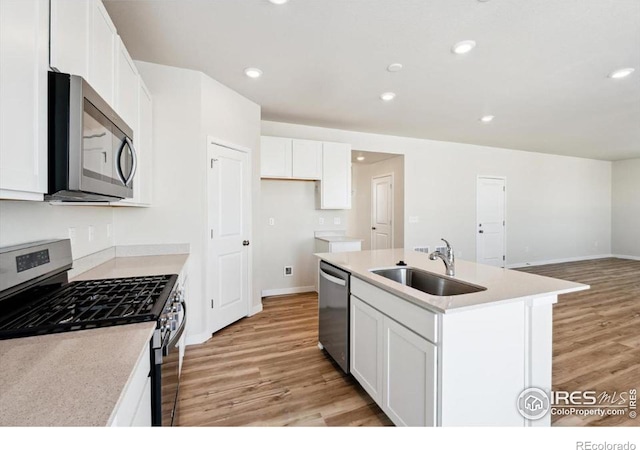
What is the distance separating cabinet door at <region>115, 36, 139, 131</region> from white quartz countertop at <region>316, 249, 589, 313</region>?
1792 mm

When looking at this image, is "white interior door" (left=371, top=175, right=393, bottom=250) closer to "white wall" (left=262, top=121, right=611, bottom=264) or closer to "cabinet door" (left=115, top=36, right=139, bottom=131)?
"white wall" (left=262, top=121, right=611, bottom=264)

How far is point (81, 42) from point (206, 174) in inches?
67.0

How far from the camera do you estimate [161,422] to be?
113 centimetres

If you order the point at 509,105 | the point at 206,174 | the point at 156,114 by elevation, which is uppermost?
the point at 509,105

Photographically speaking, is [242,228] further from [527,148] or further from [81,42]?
[527,148]

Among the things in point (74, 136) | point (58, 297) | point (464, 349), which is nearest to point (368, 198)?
point (464, 349)

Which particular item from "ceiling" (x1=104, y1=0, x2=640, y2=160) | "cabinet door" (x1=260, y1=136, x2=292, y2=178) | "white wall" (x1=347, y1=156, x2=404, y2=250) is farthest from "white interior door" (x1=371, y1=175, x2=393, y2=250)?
"cabinet door" (x1=260, y1=136, x2=292, y2=178)

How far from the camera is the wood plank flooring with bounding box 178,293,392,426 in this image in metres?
1.84

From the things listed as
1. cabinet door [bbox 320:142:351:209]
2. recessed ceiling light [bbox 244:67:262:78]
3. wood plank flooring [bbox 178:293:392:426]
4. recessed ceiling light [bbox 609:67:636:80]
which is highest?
recessed ceiling light [bbox 244:67:262:78]

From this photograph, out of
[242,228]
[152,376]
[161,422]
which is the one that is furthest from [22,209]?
[242,228]

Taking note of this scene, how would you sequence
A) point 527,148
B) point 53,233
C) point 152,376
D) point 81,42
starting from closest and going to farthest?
1. point 152,376
2. point 81,42
3. point 53,233
4. point 527,148

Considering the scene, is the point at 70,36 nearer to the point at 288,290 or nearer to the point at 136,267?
the point at 136,267

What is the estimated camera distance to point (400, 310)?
1.58 m

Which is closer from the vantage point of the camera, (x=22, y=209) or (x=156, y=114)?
(x=22, y=209)
